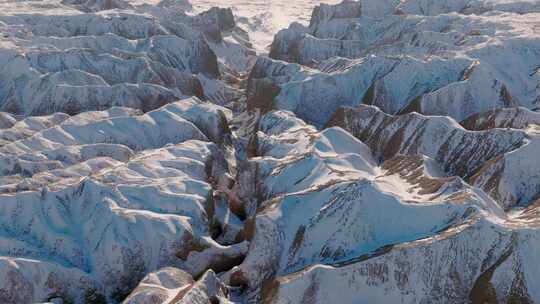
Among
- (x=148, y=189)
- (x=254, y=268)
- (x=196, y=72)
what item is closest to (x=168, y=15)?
(x=196, y=72)

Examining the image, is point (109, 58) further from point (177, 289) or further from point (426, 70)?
point (177, 289)

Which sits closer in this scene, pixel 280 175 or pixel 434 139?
pixel 280 175

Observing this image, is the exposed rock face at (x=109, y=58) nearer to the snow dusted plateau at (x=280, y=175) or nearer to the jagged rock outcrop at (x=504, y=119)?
the snow dusted plateau at (x=280, y=175)

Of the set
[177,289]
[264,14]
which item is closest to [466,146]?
[177,289]

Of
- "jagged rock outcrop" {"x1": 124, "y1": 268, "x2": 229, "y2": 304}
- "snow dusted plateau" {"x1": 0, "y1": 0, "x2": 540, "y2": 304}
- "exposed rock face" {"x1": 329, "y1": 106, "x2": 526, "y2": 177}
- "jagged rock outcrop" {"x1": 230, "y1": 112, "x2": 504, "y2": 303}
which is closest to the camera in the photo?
"jagged rock outcrop" {"x1": 124, "y1": 268, "x2": 229, "y2": 304}

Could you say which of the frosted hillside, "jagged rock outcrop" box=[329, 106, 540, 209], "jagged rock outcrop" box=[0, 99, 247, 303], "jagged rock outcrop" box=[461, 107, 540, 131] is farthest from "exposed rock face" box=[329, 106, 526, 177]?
the frosted hillside

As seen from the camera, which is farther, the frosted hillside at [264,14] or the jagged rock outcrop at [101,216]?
the frosted hillside at [264,14]

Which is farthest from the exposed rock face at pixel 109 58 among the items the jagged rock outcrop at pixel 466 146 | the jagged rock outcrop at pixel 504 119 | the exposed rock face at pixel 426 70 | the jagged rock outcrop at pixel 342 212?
the jagged rock outcrop at pixel 504 119

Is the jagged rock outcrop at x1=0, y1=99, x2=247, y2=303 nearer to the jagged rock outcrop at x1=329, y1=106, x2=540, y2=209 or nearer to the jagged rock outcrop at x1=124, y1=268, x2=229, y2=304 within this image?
the jagged rock outcrop at x1=124, y1=268, x2=229, y2=304

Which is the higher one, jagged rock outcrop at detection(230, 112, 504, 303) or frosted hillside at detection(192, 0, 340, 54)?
jagged rock outcrop at detection(230, 112, 504, 303)

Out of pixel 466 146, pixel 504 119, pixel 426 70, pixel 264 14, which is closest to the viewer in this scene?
pixel 466 146
